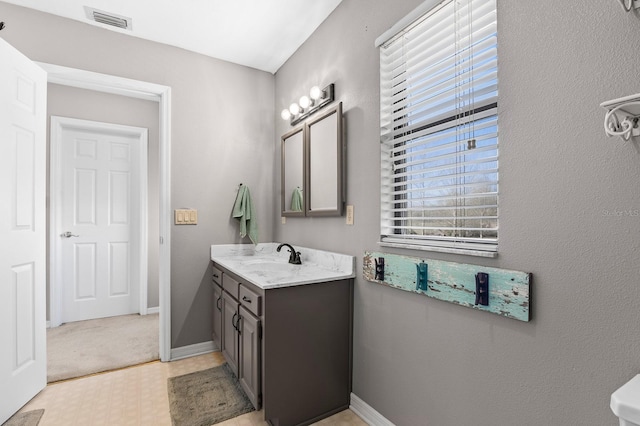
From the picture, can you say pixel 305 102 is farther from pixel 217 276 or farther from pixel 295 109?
pixel 217 276

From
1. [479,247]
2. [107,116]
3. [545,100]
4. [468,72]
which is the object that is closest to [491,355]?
[479,247]

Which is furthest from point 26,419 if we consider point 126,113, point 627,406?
point 126,113

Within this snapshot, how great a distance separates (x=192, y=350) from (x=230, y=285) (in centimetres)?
88

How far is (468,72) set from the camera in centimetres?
132

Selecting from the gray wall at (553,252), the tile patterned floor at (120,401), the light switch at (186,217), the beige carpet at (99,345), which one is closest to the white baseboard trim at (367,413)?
the tile patterned floor at (120,401)

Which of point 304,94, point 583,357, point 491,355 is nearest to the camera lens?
point 583,357

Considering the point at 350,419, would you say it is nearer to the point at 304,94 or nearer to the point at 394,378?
the point at 394,378

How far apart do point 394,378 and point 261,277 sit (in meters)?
0.88

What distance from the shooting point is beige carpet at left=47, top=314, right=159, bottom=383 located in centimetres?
239

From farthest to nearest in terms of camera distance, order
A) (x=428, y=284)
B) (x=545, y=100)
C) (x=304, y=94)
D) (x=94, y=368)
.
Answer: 1. (x=304, y=94)
2. (x=94, y=368)
3. (x=428, y=284)
4. (x=545, y=100)

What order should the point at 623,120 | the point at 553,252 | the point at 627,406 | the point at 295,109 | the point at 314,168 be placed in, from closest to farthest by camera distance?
1. the point at 627,406
2. the point at 623,120
3. the point at 553,252
4. the point at 314,168
5. the point at 295,109

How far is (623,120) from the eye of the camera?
866mm

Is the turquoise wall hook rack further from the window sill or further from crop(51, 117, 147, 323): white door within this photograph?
crop(51, 117, 147, 323): white door

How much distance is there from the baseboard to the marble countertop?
2.40ft
